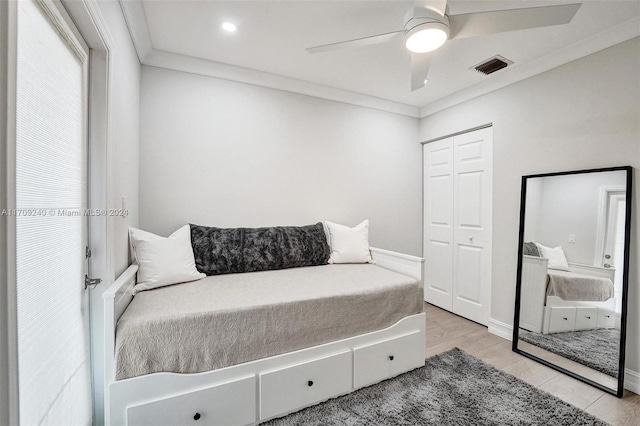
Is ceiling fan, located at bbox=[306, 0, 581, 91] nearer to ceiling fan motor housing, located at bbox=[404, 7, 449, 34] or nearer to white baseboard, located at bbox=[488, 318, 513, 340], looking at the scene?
ceiling fan motor housing, located at bbox=[404, 7, 449, 34]

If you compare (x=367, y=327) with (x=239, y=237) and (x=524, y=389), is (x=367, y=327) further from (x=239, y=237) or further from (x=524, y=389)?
(x=239, y=237)

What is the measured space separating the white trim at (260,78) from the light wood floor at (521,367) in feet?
8.07

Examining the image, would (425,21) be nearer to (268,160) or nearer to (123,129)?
(268,160)

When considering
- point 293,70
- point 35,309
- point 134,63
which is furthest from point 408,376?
point 134,63

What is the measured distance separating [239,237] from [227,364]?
1.09 metres

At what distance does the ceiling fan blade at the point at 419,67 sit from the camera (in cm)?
178

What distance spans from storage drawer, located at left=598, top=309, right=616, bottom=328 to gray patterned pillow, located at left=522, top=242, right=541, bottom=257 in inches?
21.3

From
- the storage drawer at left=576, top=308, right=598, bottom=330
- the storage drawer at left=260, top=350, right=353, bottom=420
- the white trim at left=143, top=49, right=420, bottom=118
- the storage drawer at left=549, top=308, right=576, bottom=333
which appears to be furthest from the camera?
the white trim at left=143, top=49, right=420, bottom=118

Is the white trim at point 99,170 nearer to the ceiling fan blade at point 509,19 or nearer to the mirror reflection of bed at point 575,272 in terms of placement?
the ceiling fan blade at point 509,19

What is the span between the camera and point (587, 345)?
6.97 ft

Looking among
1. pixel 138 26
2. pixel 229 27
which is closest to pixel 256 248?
pixel 229 27

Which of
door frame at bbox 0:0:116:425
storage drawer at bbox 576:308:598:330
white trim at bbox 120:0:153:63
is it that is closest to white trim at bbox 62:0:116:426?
door frame at bbox 0:0:116:425

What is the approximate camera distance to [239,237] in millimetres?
2430

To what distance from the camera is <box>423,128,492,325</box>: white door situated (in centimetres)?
293
